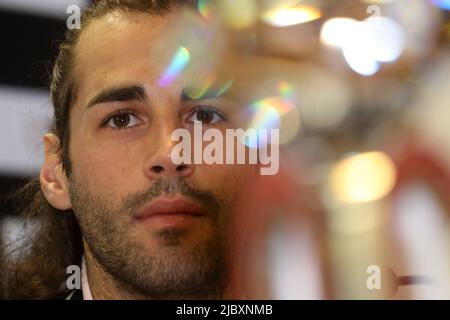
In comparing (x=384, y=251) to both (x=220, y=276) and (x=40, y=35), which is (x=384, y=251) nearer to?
(x=220, y=276)

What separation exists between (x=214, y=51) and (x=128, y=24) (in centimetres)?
16

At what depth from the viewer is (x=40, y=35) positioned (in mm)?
1471

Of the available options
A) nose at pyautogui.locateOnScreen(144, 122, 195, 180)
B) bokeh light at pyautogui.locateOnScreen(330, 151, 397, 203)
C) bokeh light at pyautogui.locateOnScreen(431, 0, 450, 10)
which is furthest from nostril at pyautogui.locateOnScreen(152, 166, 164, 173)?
bokeh light at pyautogui.locateOnScreen(431, 0, 450, 10)

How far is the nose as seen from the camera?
1.38m

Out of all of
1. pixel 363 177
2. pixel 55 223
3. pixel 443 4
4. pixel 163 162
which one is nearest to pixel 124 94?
pixel 163 162

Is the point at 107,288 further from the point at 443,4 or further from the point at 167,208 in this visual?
the point at 443,4

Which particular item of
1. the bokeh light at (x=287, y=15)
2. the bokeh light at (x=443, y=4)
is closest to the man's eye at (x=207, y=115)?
the bokeh light at (x=287, y=15)

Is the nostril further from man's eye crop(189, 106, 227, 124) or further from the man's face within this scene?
man's eye crop(189, 106, 227, 124)

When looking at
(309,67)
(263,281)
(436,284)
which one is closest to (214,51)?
(309,67)

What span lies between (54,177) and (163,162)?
0.74 ft

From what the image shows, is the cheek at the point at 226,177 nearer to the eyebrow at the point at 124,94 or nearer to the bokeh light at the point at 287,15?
the eyebrow at the point at 124,94

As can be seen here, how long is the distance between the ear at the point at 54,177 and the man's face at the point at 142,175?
0.02m

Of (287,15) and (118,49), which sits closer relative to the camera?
(118,49)

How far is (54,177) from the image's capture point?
146 cm
